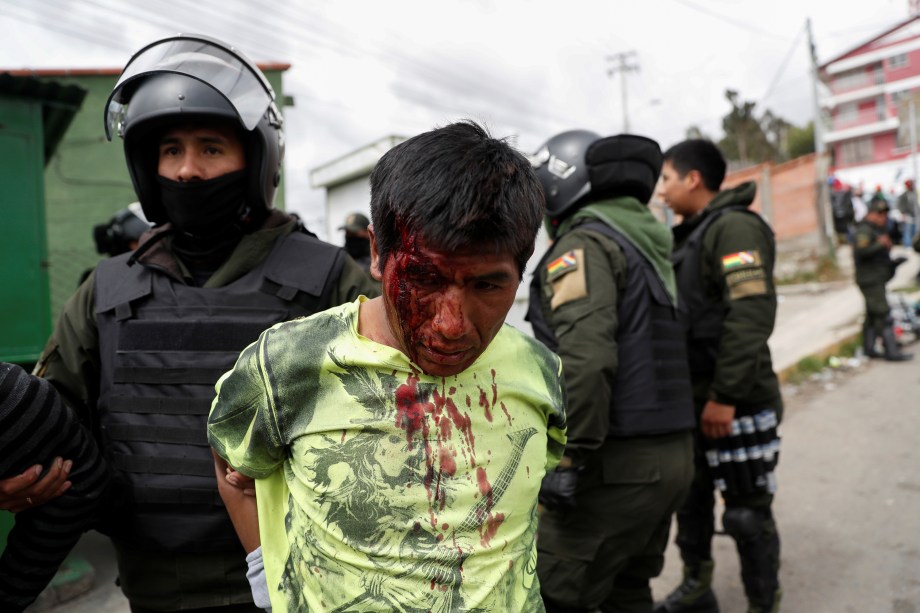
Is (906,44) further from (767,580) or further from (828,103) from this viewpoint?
(767,580)

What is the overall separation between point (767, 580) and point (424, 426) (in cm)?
266

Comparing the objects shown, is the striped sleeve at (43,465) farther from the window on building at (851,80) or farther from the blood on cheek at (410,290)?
the window on building at (851,80)

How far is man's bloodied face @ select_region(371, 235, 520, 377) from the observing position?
1118 mm

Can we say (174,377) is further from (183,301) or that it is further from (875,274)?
(875,274)

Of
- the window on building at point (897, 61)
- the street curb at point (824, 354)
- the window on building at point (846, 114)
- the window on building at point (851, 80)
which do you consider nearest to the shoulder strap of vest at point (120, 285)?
the street curb at point (824, 354)

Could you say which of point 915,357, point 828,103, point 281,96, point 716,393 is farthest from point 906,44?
point 716,393

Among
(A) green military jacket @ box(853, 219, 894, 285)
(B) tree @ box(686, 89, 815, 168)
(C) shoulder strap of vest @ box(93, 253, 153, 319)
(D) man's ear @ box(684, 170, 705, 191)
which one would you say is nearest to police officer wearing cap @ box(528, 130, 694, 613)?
(D) man's ear @ box(684, 170, 705, 191)

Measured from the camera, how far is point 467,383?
1272mm

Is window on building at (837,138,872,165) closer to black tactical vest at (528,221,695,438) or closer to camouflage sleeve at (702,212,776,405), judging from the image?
camouflage sleeve at (702,212,776,405)

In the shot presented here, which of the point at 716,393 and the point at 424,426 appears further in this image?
the point at 716,393

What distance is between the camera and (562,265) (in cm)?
251

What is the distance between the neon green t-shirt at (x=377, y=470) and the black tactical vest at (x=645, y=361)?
4.05 feet

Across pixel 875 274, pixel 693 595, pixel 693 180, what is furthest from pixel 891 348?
pixel 693 595

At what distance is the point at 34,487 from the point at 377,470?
2.86ft
